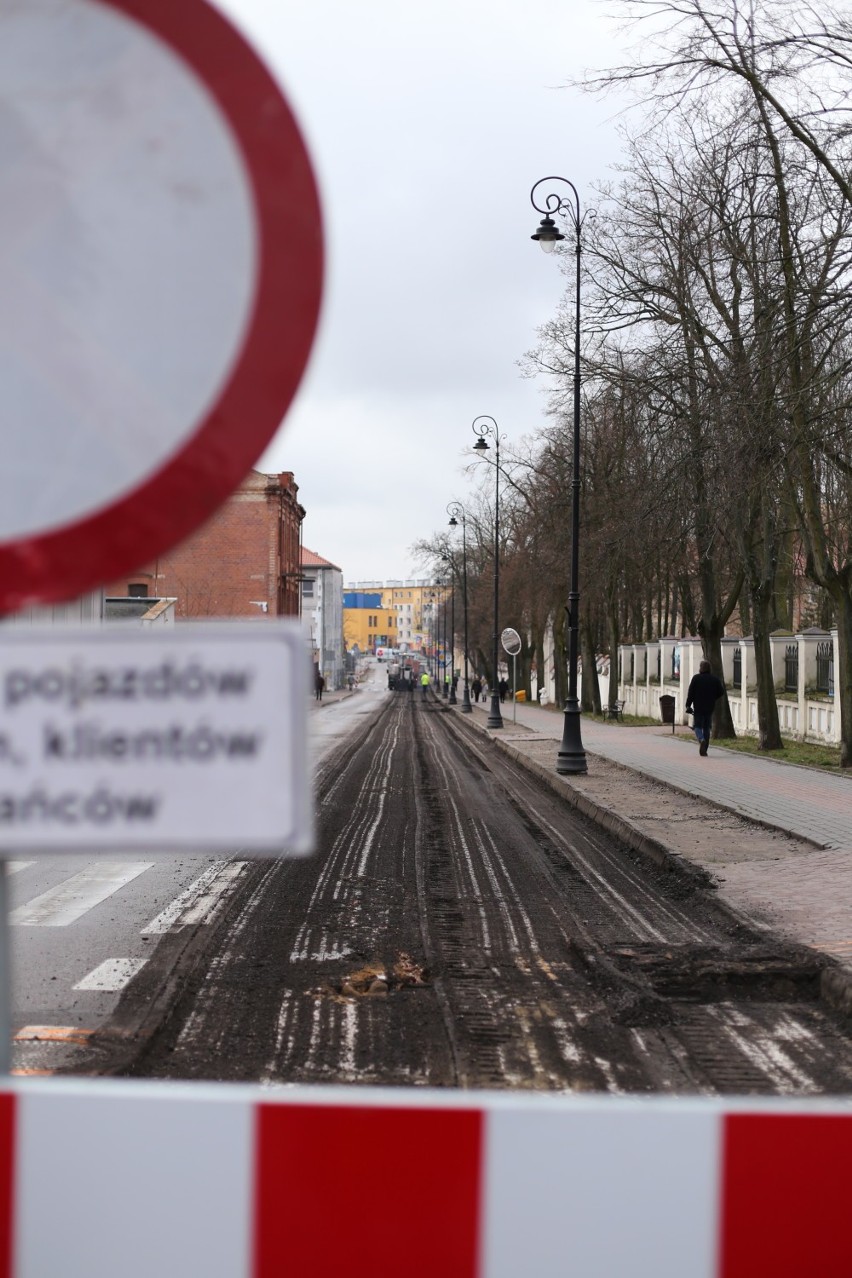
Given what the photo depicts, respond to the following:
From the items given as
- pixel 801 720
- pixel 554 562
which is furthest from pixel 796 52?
pixel 554 562

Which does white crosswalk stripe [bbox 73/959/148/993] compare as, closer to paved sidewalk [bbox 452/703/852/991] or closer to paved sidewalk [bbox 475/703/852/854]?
paved sidewalk [bbox 452/703/852/991]

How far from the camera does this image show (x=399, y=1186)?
1859 mm

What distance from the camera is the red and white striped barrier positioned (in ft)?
6.08

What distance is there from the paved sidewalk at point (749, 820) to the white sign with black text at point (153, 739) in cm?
574

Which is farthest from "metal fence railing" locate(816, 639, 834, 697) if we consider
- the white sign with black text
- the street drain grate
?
the white sign with black text

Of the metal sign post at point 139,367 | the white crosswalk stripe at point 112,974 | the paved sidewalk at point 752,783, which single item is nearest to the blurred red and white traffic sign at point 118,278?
the metal sign post at point 139,367

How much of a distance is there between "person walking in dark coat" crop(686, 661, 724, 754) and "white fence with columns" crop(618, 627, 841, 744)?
2866 mm

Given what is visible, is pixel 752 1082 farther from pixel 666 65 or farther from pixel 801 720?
pixel 801 720

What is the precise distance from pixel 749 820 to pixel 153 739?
1400 cm

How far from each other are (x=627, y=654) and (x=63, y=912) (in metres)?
46.8

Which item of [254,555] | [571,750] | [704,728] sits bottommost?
[571,750]

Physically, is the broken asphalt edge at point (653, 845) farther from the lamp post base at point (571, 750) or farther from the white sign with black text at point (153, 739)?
the white sign with black text at point (153, 739)

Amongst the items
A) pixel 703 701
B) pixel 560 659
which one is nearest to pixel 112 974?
pixel 703 701

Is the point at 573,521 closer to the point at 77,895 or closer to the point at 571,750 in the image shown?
the point at 571,750
